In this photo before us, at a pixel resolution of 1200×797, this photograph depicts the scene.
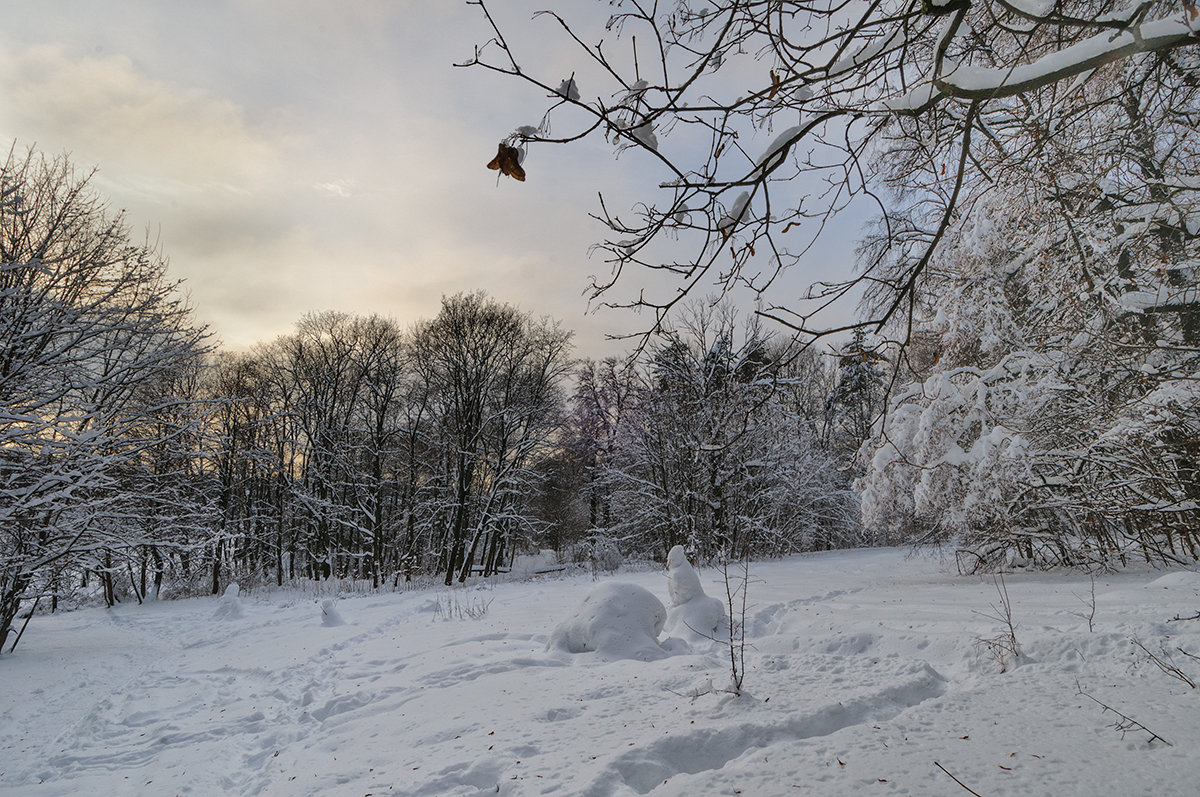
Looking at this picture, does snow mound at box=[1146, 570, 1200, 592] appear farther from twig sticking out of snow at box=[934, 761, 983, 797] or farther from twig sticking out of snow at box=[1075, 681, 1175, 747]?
twig sticking out of snow at box=[934, 761, 983, 797]

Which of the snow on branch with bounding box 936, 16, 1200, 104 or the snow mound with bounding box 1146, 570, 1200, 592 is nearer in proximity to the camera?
the snow on branch with bounding box 936, 16, 1200, 104

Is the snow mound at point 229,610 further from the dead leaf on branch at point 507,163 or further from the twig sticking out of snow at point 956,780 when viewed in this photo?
the dead leaf on branch at point 507,163

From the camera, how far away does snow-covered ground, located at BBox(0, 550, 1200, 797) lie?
2.68 meters

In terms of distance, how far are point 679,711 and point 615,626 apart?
212 cm

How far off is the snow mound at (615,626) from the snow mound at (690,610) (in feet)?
0.96

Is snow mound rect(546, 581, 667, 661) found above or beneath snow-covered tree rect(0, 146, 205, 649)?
beneath

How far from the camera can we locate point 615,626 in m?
5.84

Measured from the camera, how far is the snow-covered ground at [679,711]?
268 centimetres

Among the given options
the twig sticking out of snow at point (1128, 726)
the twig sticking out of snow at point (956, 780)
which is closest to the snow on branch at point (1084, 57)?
the twig sticking out of snow at point (956, 780)

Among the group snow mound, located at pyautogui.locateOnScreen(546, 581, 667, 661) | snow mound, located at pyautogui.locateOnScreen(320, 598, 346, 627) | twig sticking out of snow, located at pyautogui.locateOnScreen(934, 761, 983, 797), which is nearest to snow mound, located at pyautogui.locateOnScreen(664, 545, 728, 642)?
snow mound, located at pyautogui.locateOnScreen(546, 581, 667, 661)

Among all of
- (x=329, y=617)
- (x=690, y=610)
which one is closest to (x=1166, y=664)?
(x=690, y=610)

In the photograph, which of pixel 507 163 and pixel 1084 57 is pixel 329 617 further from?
pixel 1084 57

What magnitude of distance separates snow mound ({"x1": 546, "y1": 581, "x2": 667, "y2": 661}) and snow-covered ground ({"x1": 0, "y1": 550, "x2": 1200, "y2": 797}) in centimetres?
20

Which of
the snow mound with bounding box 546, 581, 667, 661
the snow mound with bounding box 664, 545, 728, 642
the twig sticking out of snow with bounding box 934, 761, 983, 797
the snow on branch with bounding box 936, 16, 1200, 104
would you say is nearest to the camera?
the snow on branch with bounding box 936, 16, 1200, 104
